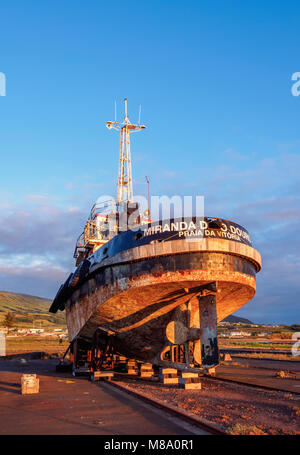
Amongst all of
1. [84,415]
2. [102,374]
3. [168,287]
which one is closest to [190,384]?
[168,287]

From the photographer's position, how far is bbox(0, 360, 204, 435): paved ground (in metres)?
7.22

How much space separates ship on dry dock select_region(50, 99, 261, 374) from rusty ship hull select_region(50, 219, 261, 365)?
0.04 m

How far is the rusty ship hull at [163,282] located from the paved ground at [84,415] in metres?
3.53

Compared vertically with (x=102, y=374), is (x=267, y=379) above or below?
below

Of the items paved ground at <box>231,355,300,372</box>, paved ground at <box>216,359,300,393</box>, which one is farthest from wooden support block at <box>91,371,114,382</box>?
paved ground at <box>231,355,300,372</box>

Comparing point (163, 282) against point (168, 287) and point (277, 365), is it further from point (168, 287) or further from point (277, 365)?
point (277, 365)

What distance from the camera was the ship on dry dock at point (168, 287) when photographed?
13719 mm

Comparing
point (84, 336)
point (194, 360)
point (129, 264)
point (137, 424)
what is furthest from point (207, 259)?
point (84, 336)

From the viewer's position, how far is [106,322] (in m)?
16.5

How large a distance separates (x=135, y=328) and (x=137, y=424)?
8.58 m

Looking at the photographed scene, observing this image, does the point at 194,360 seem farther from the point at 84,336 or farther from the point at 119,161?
the point at 119,161

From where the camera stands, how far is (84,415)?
8719 mm

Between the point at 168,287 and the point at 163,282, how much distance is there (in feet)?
1.66

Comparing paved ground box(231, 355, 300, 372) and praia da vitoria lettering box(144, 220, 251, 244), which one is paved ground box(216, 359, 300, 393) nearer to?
paved ground box(231, 355, 300, 372)
